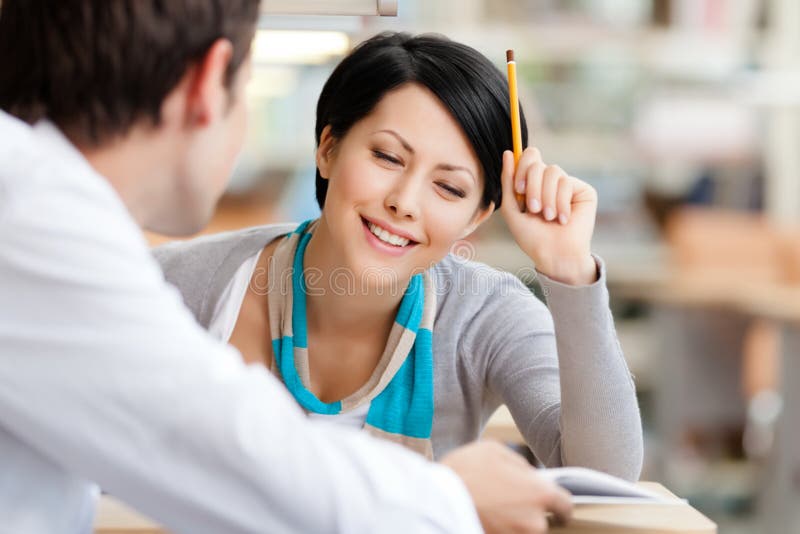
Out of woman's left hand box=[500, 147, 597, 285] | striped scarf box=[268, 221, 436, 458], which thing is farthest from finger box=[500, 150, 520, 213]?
striped scarf box=[268, 221, 436, 458]

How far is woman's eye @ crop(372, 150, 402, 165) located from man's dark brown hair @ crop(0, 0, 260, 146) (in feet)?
1.69

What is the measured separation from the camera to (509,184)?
1238 millimetres

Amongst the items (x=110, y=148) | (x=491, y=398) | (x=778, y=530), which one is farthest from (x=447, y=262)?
(x=778, y=530)

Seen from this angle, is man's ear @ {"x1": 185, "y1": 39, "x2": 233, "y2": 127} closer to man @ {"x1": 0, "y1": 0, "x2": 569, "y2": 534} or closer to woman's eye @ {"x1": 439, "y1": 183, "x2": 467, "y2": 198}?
man @ {"x1": 0, "y1": 0, "x2": 569, "y2": 534}

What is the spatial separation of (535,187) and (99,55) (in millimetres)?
597

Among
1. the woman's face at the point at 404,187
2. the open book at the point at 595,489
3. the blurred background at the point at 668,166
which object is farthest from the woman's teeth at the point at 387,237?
the blurred background at the point at 668,166

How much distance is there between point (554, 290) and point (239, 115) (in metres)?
0.43

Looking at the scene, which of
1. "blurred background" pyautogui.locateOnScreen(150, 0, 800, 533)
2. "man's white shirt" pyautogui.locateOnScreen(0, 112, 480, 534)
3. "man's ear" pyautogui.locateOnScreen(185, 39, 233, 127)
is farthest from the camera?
"blurred background" pyautogui.locateOnScreen(150, 0, 800, 533)

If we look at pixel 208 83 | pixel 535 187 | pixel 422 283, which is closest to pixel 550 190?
pixel 535 187

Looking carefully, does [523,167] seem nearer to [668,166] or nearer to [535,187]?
[535,187]


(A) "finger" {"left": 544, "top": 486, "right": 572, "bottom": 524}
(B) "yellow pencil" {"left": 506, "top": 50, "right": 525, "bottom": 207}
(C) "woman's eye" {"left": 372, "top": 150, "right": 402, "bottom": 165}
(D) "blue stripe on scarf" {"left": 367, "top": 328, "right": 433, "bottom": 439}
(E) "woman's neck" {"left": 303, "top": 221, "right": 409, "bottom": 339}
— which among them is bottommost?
(D) "blue stripe on scarf" {"left": 367, "top": 328, "right": 433, "bottom": 439}

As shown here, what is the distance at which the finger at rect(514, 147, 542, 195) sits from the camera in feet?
4.02

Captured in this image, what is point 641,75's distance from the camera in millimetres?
4656

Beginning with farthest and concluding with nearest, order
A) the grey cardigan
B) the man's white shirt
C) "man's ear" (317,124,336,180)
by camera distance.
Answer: "man's ear" (317,124,336,180) → the grey cardigan → the man's white shirt
